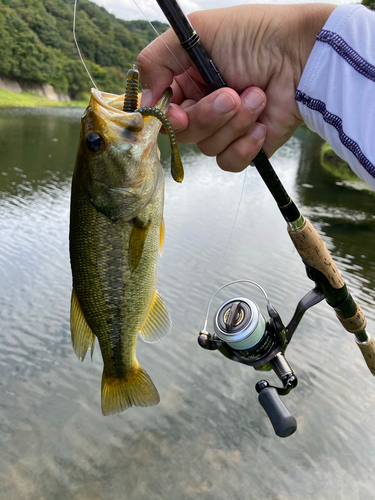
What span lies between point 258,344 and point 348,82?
1.56 m

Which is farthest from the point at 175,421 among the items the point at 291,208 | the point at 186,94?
the point at 186,94

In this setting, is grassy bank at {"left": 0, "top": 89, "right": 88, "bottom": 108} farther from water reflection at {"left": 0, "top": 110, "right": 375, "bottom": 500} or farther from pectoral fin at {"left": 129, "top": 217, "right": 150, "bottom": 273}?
pectoral fin at {"left": 129, "top": 217, "right": 150, "bottom": 273}

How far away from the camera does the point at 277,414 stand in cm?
224

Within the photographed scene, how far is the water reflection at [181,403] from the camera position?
427 centimetres

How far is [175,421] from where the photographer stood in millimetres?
4965

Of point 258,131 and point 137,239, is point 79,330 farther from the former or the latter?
point 258,131

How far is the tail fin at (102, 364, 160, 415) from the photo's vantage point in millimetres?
2029

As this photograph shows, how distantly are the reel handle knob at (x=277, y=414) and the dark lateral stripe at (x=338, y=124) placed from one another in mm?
1505

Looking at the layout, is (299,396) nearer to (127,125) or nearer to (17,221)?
(127,125)

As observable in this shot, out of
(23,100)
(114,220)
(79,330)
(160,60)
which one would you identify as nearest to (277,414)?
(79,330)

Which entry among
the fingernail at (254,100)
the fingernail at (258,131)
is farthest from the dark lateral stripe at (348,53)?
the fingernail at (258,131)

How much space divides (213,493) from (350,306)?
2.96 meters

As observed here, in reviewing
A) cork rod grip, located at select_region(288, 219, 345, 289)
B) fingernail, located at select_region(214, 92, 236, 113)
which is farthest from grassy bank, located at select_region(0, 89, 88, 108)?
fingernail, located at select_region(214, 92, 236, 113)

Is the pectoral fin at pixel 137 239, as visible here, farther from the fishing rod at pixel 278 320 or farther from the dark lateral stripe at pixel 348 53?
the dark lateral stripe at pixel 348 53
